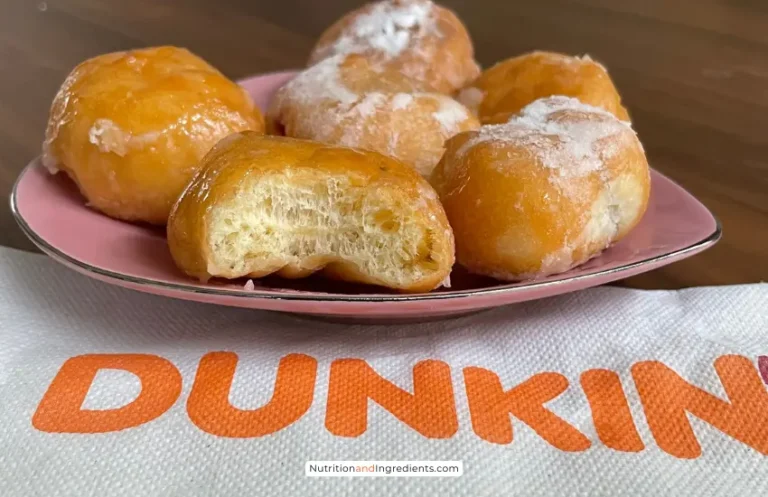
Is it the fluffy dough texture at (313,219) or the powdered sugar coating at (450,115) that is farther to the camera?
the powdered sugar coating at (450,115)

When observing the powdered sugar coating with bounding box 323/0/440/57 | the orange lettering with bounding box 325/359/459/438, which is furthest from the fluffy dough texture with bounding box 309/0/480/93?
the orange lettering with bounding box 325/359/459/438

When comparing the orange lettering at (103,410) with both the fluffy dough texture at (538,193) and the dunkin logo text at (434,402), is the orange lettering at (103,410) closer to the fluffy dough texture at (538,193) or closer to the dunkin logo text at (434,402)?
the dunkin logo text at (434,402)

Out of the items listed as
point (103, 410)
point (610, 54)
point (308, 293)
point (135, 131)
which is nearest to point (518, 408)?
point (308, 293)

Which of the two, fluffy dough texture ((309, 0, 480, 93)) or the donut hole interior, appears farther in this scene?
fluffy dough texture ((309, 0, 480, 93))

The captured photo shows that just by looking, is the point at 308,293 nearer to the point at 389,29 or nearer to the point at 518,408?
the point at 518,408

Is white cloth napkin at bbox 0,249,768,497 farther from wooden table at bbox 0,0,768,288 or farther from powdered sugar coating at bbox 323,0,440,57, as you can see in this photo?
powdered sugar coating at bbox 323,0,440,57

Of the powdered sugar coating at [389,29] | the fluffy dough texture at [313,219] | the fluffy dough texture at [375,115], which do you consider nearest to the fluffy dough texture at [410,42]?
the powdered sugar coating at [389,29]
